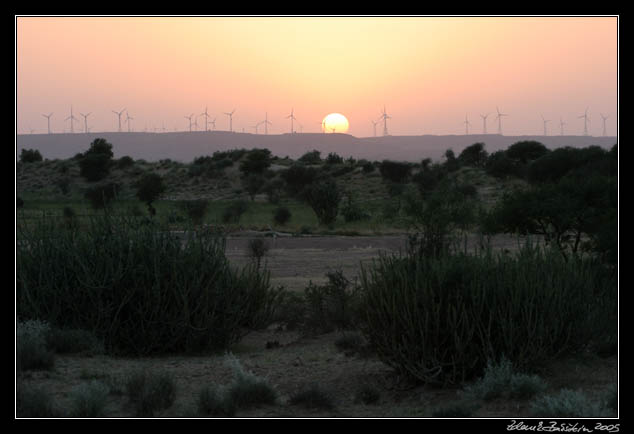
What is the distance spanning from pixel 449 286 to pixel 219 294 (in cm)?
502

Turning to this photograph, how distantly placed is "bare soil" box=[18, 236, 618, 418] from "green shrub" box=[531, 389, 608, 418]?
40 centimetres

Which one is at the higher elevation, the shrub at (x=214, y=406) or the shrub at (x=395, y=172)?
the shrub at (x=395, y=172)

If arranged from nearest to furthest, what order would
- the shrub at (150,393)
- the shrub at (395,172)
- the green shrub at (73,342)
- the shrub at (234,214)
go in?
the shrub at (150,393) < the green shrub at (73,342) < the shrub at (234,214) < the shrub at (395,172)

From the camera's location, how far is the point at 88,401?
32.8ft

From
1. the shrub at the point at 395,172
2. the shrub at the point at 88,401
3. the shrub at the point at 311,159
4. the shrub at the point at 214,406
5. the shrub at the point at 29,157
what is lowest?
the shrub at the point at 214,406

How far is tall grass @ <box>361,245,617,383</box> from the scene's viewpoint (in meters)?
11.3

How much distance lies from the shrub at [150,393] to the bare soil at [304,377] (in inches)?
Result: 3.9

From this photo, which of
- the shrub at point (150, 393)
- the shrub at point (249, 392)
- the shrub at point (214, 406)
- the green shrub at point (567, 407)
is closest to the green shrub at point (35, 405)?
the shrub at point (150, 393)

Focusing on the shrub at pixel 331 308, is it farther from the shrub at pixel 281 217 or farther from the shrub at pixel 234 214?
the shrub at pixel 234 214

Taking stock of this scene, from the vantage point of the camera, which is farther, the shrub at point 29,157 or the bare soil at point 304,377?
the shrub at point 29,157

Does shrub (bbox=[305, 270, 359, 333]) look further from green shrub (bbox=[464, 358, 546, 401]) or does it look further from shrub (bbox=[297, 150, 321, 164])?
shrub (bbox=[297, 150, 321, 164])

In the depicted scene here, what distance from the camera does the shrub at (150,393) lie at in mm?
10266

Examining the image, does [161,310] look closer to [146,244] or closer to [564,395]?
[146,244]

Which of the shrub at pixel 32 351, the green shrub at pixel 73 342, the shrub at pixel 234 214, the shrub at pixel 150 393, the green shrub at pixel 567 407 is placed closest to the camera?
the green shrub at pixel 567 407
